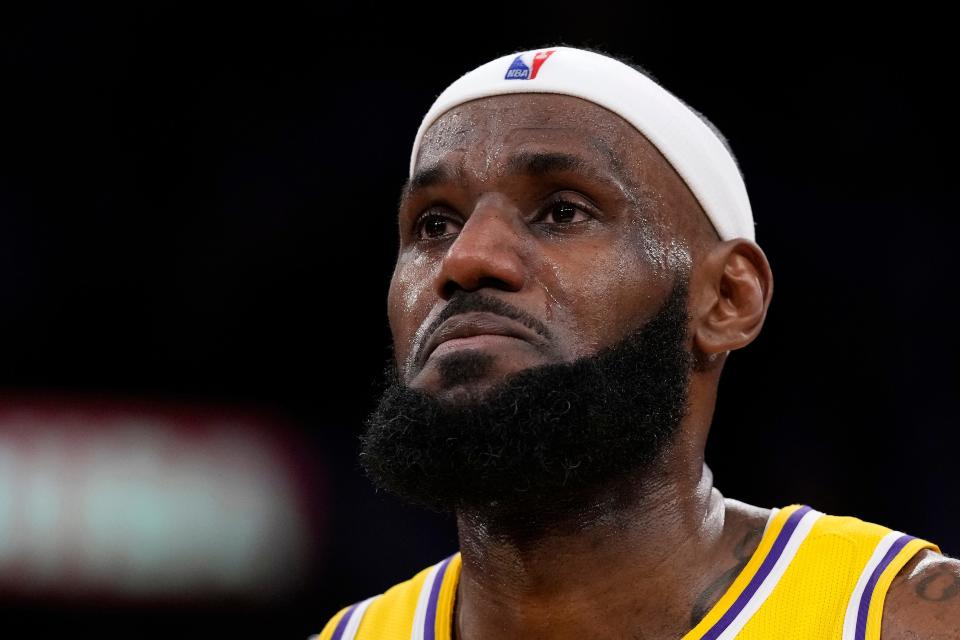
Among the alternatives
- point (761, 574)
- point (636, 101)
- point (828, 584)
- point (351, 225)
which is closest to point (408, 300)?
point (636, 101)

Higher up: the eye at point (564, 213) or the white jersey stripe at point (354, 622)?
the eye at point (564, 213)

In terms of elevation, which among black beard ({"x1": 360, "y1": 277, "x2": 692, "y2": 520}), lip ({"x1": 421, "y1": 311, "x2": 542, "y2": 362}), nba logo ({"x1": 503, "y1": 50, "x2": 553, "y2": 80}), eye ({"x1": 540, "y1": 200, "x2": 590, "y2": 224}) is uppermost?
nba logo ({"x1": 503, "y1": 50, "x2": 553, "y2": 80})

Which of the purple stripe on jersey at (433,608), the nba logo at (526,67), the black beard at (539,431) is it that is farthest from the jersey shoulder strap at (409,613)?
the nba logo at (526,67)

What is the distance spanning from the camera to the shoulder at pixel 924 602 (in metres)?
2.27

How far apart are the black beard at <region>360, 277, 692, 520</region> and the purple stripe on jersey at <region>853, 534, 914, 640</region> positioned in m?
0.51

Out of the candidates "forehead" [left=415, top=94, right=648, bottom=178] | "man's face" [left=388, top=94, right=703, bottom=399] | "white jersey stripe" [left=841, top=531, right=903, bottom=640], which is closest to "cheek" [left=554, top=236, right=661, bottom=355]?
"man's face" [left=388, top=94, right=703, bottom=399]

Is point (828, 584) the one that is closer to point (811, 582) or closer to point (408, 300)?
point (811, 582)

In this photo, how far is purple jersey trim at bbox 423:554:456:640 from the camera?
285cm

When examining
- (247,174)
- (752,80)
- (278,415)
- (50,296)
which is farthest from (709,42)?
(50,296)

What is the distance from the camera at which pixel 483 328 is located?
2.52 metres

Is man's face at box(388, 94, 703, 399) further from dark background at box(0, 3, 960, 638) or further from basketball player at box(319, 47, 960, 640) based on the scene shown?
dark background at box(0, 3, 960, 638)

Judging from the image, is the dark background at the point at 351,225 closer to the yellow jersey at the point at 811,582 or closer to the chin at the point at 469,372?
the yellow jersey at the point at 811,582

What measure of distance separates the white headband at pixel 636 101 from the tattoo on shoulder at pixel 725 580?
2.42ft

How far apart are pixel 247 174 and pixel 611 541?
4.35m
